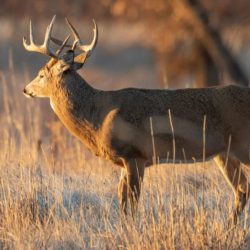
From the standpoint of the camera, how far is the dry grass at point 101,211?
25.0 ft

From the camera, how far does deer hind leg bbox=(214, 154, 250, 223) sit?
31.9 ft

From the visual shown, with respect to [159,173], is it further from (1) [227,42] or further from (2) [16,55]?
(2) [16,55]

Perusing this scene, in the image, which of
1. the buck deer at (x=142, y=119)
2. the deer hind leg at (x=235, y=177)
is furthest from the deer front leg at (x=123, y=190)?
the deer hind leg at (x=235, y=177)

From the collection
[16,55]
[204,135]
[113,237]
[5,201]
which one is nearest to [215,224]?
[113,237]

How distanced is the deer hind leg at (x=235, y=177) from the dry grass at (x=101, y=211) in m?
0.12

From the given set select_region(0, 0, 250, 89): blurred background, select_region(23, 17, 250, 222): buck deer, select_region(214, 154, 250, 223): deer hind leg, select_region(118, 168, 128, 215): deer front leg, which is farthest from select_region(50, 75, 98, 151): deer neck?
select_region(0, 0, 250, 89): blurred background

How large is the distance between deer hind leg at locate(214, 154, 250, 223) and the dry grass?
116 mm

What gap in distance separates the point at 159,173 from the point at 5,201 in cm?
205

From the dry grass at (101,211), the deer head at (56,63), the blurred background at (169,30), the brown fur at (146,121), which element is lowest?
the dry grass at (101,211)

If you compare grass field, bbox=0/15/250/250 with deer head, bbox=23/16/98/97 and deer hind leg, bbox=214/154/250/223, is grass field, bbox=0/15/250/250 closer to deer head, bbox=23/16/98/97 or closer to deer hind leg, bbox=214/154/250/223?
deer hind leg, bbox=214/154/250/223

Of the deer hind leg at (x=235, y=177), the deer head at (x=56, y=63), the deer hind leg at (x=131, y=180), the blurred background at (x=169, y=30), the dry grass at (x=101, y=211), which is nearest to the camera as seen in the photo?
the dry grass at (x=101, y=211)

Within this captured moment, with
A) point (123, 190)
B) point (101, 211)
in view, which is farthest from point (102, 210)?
point (123, 190)

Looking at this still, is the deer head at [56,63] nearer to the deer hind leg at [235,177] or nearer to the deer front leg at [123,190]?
the deer front leg at [123,190]

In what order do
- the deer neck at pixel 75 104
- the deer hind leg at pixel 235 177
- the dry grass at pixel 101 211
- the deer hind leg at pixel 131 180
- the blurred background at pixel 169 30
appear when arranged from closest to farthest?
the dry grass at pixel 101 211 → the deer hind leg at pixel 131 180 → the deer neck at pixel 75 104 → the deer hind leg at pixel 235 177 → the blurred background at pixel 169 30
